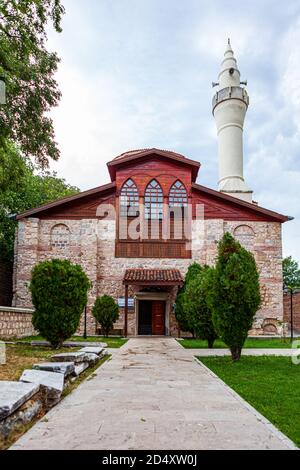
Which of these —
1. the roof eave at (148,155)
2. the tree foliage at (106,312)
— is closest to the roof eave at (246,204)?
the roof eave at (148,155)

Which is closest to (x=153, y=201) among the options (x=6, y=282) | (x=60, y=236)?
(x=60, y=236)

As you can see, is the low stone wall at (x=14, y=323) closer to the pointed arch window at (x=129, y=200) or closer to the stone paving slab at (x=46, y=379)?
the pointed arch window at (x=129, y=200)

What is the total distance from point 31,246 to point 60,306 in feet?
37.6

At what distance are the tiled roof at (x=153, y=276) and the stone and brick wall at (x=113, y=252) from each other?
0.43m

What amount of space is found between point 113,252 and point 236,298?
12663mm

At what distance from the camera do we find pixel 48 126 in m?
12.6

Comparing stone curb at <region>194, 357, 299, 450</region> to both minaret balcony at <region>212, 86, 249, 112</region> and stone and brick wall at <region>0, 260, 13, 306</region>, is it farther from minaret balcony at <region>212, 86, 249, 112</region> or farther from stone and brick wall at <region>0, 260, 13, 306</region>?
minaret balcony at <region>212, 86, 249, 112</region>

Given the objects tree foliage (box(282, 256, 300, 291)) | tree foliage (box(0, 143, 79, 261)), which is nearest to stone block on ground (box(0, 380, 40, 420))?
tree foliage (box(0, 143, 79, 261))

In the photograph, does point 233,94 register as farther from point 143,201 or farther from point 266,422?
point 266,422

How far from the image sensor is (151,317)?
22.1 meters

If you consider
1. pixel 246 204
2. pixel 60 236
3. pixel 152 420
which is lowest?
pixel 152 420

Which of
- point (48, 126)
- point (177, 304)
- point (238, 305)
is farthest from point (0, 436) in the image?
point (177, 304)

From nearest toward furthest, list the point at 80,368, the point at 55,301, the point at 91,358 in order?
the point at 80,368 → the point at 91,358 → the point at 55,301

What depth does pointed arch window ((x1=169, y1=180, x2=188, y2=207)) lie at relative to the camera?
882 inches
